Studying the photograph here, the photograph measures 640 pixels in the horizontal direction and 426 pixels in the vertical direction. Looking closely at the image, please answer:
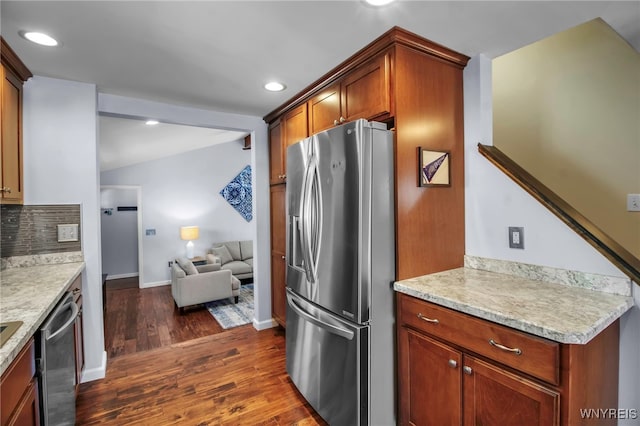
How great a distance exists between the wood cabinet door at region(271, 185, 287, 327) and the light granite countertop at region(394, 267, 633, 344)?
5.33 feet

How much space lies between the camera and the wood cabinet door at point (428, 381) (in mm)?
1437

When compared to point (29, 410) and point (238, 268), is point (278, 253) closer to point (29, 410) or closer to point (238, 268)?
point (29, 410)

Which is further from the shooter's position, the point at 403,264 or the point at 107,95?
the point at 107,95

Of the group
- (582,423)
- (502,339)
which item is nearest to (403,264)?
(502,339)

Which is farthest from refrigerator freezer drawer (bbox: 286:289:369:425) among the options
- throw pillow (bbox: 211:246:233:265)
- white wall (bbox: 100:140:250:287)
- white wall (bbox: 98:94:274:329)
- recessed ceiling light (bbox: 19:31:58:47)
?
throw pillow (bbox: 211:246:233:265)

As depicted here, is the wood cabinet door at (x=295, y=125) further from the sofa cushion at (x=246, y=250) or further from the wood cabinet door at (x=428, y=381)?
the sofa cushion at (x=246, y=250)

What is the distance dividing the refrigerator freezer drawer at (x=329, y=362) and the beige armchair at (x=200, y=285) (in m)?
2.45

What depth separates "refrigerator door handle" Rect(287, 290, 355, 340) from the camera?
5.60 ft

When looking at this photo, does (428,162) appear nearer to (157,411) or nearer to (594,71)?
(594,71)

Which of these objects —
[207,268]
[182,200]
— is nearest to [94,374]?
[207,268]

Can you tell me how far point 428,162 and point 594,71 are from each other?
1.43m

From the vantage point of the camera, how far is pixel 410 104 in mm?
1776

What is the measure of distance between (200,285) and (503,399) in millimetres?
3864

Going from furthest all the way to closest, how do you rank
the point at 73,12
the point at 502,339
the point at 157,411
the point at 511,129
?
the point at 511,129 < the point at 157,411 < the point at 73,12 < the point at 502,339
